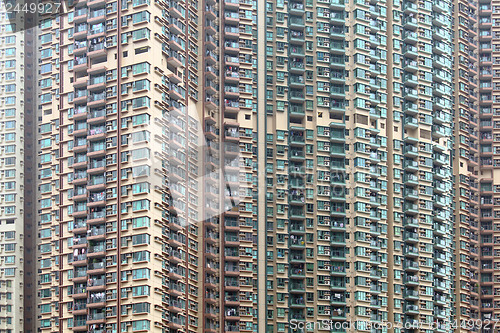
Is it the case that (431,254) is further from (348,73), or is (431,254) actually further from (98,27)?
(98,27)

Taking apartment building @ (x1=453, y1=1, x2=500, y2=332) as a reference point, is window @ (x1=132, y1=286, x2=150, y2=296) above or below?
below

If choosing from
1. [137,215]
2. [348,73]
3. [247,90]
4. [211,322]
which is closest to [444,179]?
[348,73]

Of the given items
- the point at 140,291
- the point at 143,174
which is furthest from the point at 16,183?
the point at 140,291

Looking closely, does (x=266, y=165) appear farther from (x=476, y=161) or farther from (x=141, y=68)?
(x=476, y=161)

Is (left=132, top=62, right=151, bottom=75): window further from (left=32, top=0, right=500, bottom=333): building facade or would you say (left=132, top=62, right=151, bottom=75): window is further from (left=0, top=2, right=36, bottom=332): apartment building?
(left=0, top=2, right=36, bottom=332): apartment building

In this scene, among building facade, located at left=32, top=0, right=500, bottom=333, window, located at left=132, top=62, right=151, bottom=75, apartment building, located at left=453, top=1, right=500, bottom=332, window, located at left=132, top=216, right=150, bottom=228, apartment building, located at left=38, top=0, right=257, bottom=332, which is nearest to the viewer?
window, located at left=132, top=216, right=150, bottom=228

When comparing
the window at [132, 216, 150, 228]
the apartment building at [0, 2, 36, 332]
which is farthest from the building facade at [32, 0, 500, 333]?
the apartment building at [0, 2, 36, 332]

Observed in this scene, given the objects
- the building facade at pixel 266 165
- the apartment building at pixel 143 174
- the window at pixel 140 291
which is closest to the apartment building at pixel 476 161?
the building facade at pixel 266 165

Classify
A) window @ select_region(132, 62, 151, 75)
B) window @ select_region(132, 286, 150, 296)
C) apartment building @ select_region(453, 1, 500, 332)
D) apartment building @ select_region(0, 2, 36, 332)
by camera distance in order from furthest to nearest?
apartment building @ select_region(453, 1, 500, 332)
apartment building @ select_region(0, 2, 36, 332)
window @ select_region(132, 62, 151, 75)
window @ select_region(132, 286, 150, 296)

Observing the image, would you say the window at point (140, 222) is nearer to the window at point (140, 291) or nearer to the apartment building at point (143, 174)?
the apartment building at point (143, 174)

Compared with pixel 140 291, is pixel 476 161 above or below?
above

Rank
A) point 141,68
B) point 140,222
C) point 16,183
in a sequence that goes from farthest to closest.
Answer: point 16,183
point 141,68
point 140,222
